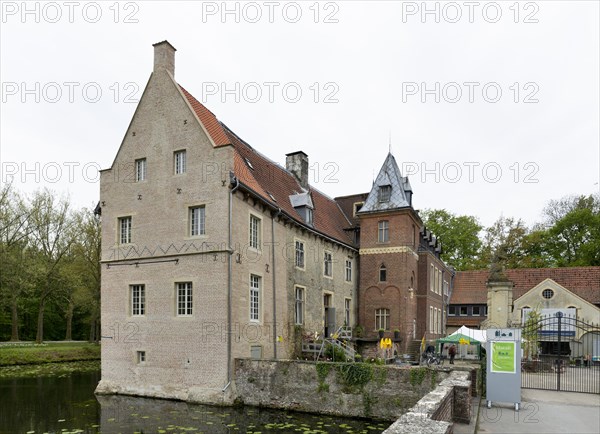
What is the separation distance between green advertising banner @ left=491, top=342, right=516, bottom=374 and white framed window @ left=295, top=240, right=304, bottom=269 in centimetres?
1173

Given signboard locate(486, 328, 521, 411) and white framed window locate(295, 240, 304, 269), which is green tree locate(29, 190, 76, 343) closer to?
white framed window locate(295, 240, 304, 269)

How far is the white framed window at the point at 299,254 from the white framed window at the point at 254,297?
138 inches

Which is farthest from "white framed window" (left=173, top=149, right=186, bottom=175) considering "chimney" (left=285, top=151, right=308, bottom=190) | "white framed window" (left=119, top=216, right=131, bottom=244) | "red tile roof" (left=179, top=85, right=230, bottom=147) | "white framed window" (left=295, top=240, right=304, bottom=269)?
"chimney" (left=285, top=151, right=308, bottom=190)

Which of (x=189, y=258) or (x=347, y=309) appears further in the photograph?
(x=347, y=309)

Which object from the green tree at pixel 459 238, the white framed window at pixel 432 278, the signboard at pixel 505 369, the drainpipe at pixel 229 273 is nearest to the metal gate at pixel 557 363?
the signboard at pixel 505 369

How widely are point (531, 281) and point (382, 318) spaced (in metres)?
17.0

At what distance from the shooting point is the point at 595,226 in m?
44.9

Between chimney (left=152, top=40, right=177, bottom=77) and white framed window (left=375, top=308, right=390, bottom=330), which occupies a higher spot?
chimney (left=152, top=40, right=177, bottom=77)

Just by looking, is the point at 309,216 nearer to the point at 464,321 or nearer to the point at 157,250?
the point at 157,250

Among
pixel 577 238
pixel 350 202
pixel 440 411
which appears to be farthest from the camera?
pixel 577 238

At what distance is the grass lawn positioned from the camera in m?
28.1

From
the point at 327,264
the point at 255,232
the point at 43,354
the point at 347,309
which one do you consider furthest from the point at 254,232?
the point at 43,354

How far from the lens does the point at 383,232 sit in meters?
28.6

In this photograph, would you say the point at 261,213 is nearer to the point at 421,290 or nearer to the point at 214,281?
the point at 214,281
